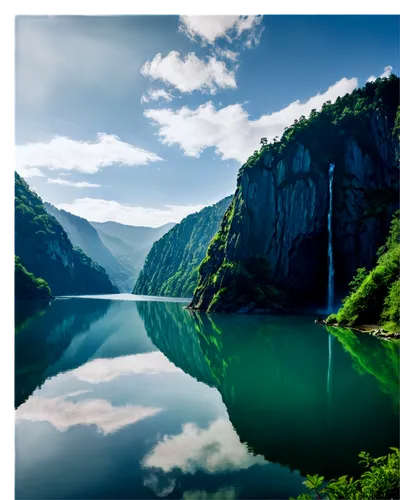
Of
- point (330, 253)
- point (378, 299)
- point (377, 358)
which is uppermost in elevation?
point (330, 253)

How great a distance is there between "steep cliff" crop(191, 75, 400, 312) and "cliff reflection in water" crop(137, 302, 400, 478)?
151 ft

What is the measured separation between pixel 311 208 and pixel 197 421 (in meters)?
73.1

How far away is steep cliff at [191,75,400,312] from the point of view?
74125 millimetres

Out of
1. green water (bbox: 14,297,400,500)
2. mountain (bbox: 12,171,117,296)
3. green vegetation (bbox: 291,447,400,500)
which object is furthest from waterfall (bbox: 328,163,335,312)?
mountain (bbox: 12,171,117,296)

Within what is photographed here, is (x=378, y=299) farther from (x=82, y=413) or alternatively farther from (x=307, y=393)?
(x=82, y=413)

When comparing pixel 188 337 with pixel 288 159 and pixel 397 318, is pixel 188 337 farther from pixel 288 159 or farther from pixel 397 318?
pixel 288 159

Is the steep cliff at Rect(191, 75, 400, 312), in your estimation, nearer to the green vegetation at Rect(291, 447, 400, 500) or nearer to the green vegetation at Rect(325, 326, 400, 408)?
the green vegetation at Rect(325, 326, 400, 408)

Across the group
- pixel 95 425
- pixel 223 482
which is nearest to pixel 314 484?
pixel 223 482

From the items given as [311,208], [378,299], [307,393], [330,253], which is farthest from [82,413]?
[311,208]

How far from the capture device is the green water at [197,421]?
28.0ft

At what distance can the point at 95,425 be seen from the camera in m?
12.4

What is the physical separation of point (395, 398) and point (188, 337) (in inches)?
963

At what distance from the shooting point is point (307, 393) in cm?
1577

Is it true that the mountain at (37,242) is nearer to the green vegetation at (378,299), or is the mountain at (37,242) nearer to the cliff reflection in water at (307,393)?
the green vegetation at (378,299)
